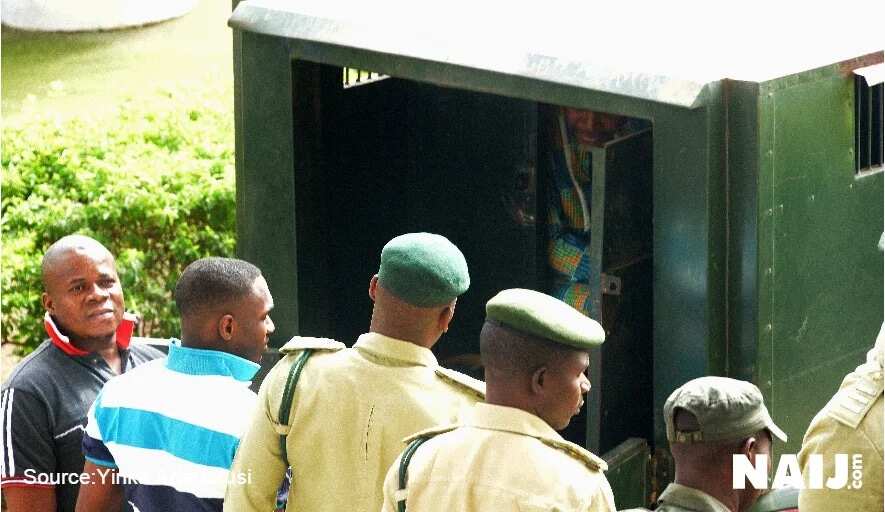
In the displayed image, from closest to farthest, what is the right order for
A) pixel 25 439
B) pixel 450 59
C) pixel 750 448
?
pixel 750 448, pixel 25 439, pixel 450 59

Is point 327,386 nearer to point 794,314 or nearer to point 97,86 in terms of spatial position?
point 794,314

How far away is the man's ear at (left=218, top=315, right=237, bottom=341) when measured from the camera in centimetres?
376

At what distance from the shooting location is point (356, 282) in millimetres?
5945

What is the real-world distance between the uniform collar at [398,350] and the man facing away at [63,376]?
103cm

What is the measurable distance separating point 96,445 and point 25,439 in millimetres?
334

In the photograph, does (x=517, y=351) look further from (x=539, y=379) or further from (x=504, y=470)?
(x=504, y=470)

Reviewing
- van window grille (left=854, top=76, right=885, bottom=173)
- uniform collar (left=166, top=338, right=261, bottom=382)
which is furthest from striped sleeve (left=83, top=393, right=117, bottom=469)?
van window grille (left=854, top=76, right=885, bottom=173)

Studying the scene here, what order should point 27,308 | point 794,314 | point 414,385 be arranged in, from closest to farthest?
point 414,385 → point 794,314 → point 27,308

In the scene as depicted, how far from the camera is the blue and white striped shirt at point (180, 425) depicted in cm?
367

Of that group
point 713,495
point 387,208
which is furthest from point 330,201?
point 713,495

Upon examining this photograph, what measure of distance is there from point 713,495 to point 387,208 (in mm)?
3019

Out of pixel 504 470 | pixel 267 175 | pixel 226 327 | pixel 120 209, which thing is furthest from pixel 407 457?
pixel 120 209

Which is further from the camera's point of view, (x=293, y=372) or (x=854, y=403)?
(x=293, y=372)

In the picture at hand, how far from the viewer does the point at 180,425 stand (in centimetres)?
368
